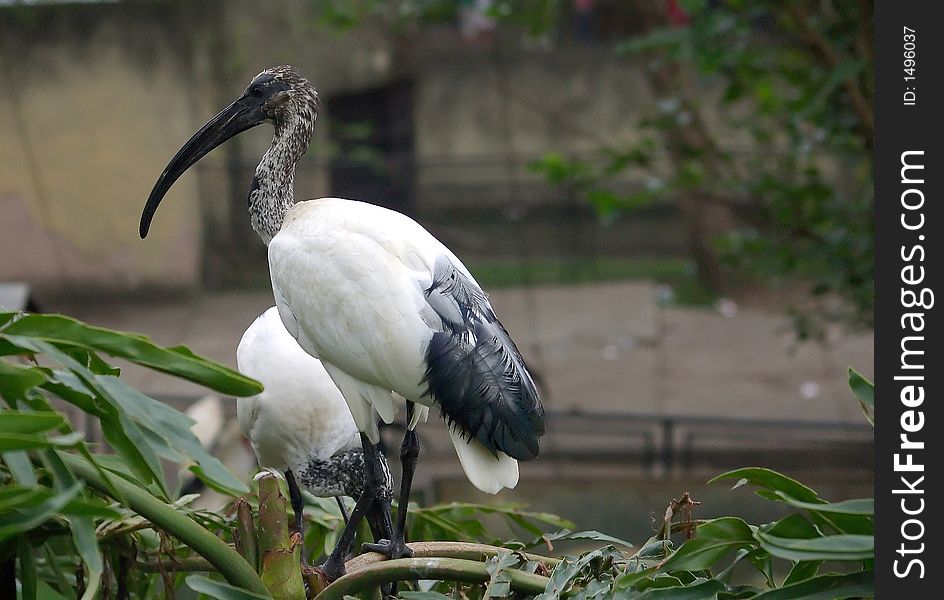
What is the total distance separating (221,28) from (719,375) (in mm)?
4613

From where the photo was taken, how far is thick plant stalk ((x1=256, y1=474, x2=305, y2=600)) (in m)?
1.79

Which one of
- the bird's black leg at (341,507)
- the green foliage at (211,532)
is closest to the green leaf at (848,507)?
the green foliage at (211,532)

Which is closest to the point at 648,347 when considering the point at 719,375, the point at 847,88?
the point at 719,375

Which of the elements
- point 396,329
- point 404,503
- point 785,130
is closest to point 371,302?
point 396,329

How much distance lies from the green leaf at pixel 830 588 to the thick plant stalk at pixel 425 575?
334 mm

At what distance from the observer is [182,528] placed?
5.42ft

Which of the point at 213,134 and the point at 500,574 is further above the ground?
the point at 213,134

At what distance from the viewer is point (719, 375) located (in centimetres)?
859

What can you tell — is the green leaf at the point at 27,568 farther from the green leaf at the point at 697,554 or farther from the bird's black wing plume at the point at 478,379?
the green leaf at the point at 697,554

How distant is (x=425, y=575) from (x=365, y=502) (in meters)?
0.63

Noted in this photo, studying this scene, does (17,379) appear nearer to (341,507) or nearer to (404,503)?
A: (404,503)

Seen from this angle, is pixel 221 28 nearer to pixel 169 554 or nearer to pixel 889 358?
pixel 169 554

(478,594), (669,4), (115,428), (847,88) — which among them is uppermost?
(669,4)

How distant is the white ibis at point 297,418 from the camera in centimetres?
271
